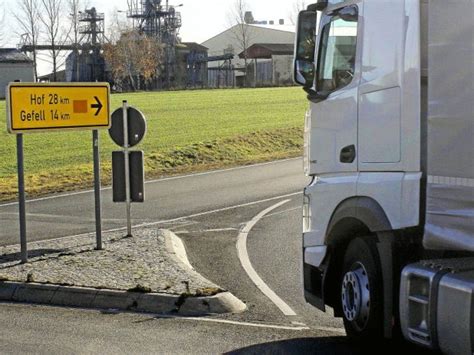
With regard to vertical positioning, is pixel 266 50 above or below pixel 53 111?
above

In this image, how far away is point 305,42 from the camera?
7.36 m

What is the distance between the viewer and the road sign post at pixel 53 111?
35.3 ft

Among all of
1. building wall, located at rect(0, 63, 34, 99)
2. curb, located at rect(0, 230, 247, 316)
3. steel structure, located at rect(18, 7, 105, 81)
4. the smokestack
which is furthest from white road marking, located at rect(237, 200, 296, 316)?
the smokestack

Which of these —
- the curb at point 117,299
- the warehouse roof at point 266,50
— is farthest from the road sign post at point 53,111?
the warehouse roof at point 266,50

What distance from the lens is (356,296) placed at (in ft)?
21.7

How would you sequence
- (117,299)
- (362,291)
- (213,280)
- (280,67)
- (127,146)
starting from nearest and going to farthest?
(362,291)
(117,299)
(213,280)
(127,146)
(280,67)

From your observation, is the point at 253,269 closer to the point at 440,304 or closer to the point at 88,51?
the point at 440,304

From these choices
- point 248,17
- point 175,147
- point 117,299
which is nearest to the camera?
point 117,299

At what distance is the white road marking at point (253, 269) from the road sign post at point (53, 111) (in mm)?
1974

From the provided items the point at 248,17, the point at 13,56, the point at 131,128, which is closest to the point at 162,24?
the point at 248,17

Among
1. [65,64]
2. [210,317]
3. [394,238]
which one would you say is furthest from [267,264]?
[65,64]

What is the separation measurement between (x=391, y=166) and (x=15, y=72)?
89786 mm

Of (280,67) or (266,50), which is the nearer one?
(280,67)

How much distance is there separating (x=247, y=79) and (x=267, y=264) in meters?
100
